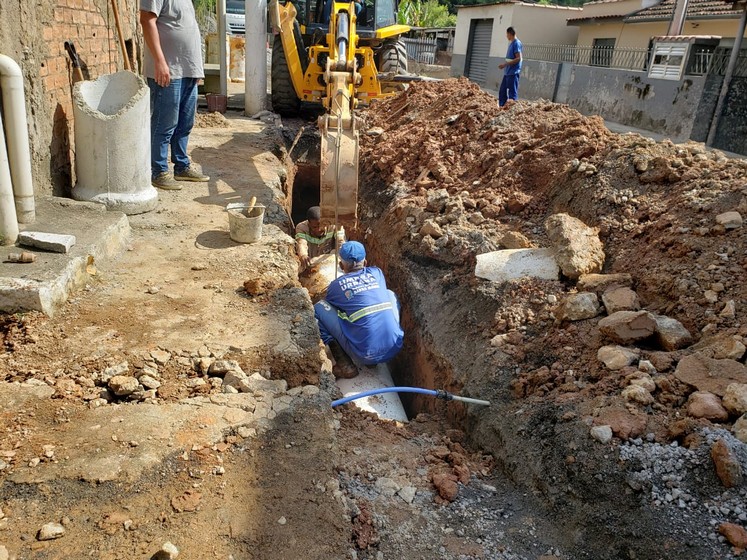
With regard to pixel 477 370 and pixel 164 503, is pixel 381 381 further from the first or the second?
pixel 164 503

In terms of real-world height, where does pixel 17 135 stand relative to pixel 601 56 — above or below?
below

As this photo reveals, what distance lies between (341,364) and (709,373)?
276 centimetres

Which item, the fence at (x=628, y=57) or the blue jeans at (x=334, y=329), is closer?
the blue jeans at (x=334, y=329)

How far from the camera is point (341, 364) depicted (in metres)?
4.77

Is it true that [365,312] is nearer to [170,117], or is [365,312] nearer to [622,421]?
[622,421]

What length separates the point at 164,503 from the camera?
7.01 ft

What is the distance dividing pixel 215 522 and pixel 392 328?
2.66 m

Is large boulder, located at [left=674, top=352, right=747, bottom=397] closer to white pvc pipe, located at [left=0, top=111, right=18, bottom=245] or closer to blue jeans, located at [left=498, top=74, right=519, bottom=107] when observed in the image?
white pvc pipe, located at [left=0, top=111, right=18, bottom=245]

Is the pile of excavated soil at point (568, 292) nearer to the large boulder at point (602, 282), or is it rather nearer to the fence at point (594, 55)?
the large boulder at point (602, 282)

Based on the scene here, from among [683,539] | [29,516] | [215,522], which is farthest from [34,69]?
[683,539]

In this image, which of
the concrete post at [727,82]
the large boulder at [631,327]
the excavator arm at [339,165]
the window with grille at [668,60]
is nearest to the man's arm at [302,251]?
the excavator arm at [339,165]

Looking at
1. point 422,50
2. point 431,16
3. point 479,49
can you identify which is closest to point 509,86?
point 479,49

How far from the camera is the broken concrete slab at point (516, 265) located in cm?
422

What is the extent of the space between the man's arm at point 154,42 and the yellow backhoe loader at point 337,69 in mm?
1344
